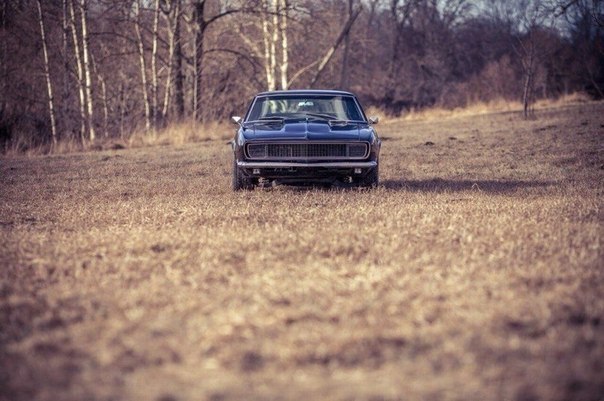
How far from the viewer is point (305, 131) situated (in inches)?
322

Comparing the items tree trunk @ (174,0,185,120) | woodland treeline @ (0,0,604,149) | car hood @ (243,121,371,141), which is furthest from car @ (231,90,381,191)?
tree trunk @ (174,0,185,120)

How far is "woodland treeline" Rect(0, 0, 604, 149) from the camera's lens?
2173cm

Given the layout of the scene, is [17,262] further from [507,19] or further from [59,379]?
[507,19]

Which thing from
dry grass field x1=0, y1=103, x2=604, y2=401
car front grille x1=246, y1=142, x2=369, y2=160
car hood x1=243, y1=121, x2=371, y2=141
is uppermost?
car hood x1=243, y1=121, x2=371, y2=141

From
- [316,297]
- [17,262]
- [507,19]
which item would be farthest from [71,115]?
[507,19]

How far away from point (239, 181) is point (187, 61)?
1732 cm

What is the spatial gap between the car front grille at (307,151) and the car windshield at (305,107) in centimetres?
101

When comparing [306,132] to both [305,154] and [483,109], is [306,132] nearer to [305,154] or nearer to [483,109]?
[305,154]

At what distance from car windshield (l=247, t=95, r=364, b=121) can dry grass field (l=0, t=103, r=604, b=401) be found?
1.94m

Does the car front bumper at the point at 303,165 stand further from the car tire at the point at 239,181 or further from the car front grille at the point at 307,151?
the car tire at the point at 239,181

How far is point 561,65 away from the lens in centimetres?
3981

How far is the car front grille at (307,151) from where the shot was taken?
8078 millimetres

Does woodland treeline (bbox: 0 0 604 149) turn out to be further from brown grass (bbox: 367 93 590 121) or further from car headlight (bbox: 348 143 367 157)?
car headlight (bbox: 348 143 367 157)

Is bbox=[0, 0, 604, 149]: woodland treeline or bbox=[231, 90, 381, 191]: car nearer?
bbox=[231, 90, 381, 191]: car
